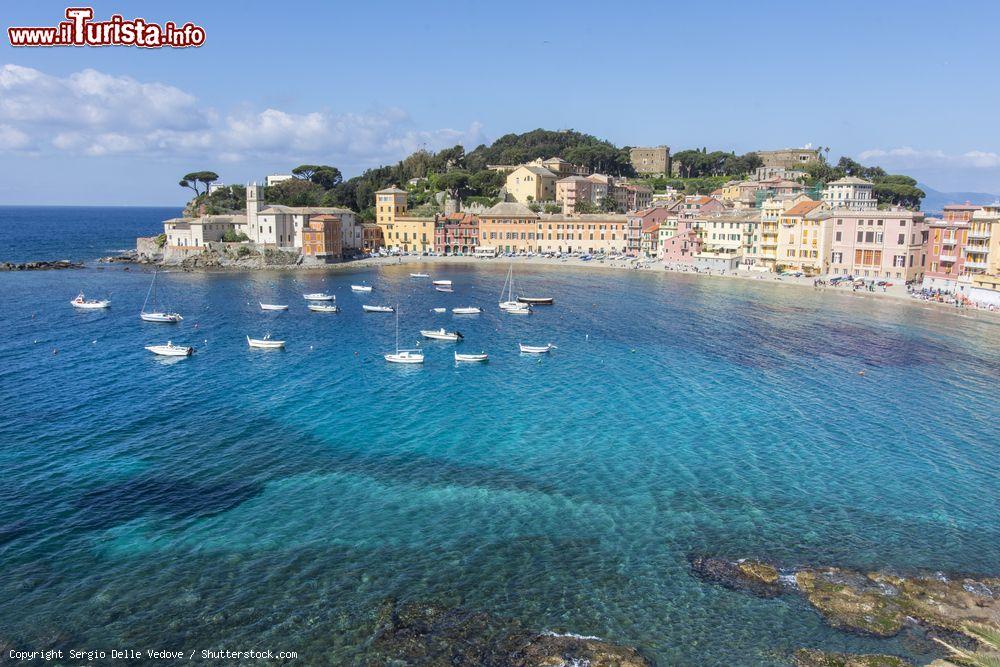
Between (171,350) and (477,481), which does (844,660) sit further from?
(171,350)

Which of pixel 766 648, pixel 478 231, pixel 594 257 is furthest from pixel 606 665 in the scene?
pixel 478 231

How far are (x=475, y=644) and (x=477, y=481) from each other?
1090cm

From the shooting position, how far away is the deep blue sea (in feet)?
68.3

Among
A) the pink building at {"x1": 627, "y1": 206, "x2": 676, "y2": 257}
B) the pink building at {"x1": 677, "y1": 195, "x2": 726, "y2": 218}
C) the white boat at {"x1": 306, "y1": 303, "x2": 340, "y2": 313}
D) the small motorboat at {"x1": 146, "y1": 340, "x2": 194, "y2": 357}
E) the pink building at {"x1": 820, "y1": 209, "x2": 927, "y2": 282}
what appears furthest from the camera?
the pink building at {"x1": 627, "y1": 206, "x2": 676, "y2": 257}

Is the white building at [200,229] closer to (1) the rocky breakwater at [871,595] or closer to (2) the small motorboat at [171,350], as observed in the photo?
(2) the small motorboat at [171,350]

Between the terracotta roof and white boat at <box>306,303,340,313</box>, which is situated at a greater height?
the terracotta roof

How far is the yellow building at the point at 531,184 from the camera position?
479ft

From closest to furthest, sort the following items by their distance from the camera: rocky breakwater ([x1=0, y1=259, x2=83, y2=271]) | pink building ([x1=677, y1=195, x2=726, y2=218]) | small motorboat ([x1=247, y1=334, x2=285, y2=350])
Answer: small motorboat ([x1=247, y1=334, x2=285, y2=350]), rocky breakwater ([x1=0, y1=259, x2=83, y2=271]), pink building ([x1=677, y1=195, x2=726, y2=218])

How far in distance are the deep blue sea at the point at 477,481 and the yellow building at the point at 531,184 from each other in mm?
90859

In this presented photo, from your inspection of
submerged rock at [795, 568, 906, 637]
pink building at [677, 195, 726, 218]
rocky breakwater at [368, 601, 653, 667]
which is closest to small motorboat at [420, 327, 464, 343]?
rocky breakwater at [368, 601, 653, 667]

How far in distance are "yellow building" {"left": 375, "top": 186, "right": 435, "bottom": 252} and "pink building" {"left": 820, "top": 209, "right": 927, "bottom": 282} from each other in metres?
65.7

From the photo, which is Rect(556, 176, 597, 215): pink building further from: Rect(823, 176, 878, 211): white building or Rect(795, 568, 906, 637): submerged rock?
Rect(795, 568, 906, 637): submerged rock

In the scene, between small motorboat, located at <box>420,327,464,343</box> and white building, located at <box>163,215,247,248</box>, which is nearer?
small motorboat, located at <box>420,327,464,343</box>

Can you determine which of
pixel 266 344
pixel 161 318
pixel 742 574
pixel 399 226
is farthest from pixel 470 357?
pixel 399 226
